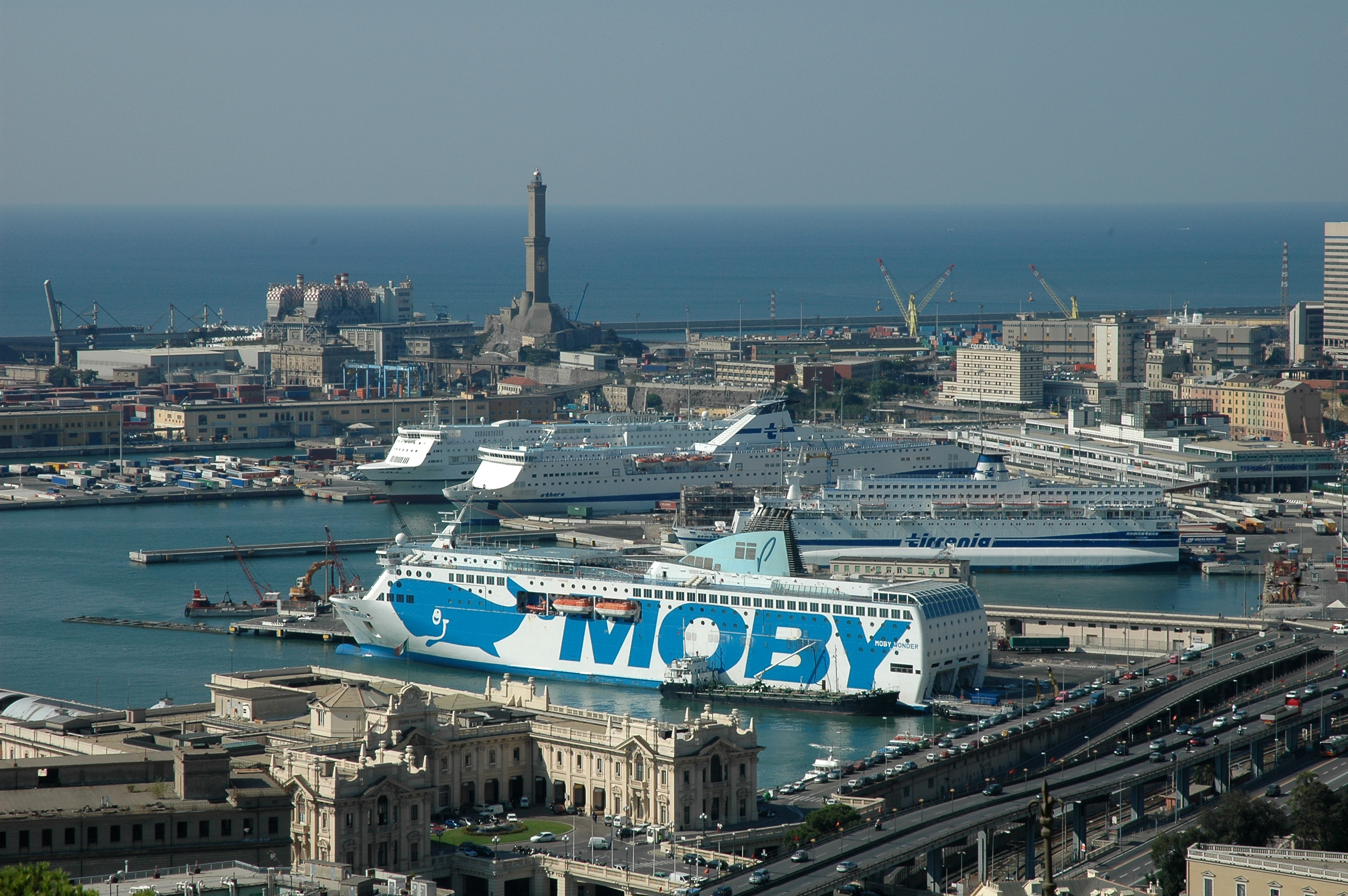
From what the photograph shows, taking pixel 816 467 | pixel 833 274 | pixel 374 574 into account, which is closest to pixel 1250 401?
pixel 816 467

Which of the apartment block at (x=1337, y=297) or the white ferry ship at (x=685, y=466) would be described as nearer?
the white ferry ship at (x=685, y=466)

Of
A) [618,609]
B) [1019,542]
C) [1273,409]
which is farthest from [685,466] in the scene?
[618,609]

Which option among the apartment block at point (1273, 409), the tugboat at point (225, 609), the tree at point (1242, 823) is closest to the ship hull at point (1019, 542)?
the tugboat at point (225, 609)

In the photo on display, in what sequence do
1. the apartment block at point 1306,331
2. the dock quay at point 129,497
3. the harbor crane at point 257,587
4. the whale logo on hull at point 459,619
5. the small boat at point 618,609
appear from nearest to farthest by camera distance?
the small boat at point 618,609, the whale logo on hull at point 459,619, the harbor crane at point 257,587, the dock quay at point 129,497, the apartment block at point 1306,331

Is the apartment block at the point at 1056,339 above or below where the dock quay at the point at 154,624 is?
above

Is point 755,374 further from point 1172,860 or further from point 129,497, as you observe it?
point 1172,860

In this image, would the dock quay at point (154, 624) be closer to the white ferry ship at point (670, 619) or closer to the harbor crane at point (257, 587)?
the harbor crane at point (257, 587)

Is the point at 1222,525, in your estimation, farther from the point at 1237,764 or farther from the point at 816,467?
the point at 1237,764
